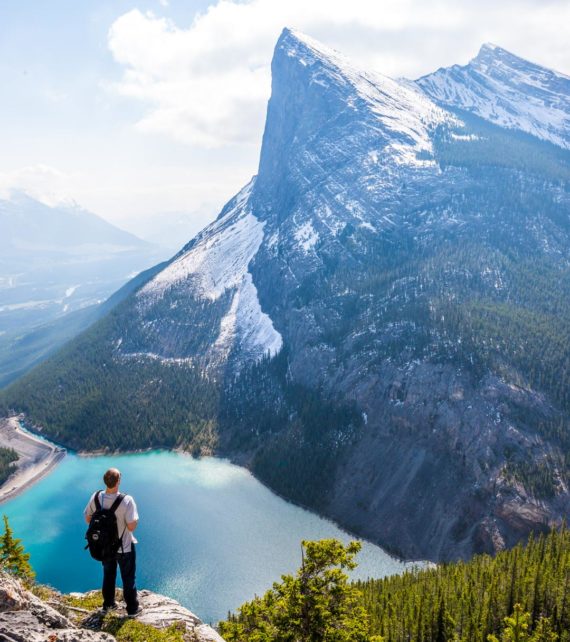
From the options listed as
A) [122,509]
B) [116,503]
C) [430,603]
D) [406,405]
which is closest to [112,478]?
[116,503]

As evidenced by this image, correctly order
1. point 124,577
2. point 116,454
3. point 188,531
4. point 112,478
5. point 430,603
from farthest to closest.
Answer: point 116,454 → point 188,531 → point 430,603 → point 124,577 → point 112,478

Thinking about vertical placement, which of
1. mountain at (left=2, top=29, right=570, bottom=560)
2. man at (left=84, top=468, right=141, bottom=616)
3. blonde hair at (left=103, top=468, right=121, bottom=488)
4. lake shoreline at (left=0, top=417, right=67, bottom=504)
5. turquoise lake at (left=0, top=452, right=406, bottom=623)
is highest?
blonde hair at (left=103, top=468, right=121, bottom=488)

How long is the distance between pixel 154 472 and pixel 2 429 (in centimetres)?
6936

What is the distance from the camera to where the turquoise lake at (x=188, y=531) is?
9756 centimetres

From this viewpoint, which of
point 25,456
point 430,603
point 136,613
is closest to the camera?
point 136,613

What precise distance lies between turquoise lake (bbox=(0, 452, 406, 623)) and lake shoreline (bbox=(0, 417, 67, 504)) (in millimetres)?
3520

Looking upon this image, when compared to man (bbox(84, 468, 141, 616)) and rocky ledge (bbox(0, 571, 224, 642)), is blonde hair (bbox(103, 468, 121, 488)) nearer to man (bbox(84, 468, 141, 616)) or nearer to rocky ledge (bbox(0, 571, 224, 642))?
man (bbox(84, 468, 141, 616))

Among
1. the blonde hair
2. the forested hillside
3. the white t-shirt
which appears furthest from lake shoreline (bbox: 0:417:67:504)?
the blonde hair

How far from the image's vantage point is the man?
1891cm

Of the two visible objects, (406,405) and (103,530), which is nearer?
(103,530)

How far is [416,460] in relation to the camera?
12412cm

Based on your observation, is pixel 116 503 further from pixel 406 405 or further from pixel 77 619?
pixel 406 405

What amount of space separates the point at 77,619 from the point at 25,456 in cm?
16559

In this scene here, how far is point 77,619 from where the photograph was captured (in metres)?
A: 19.7
